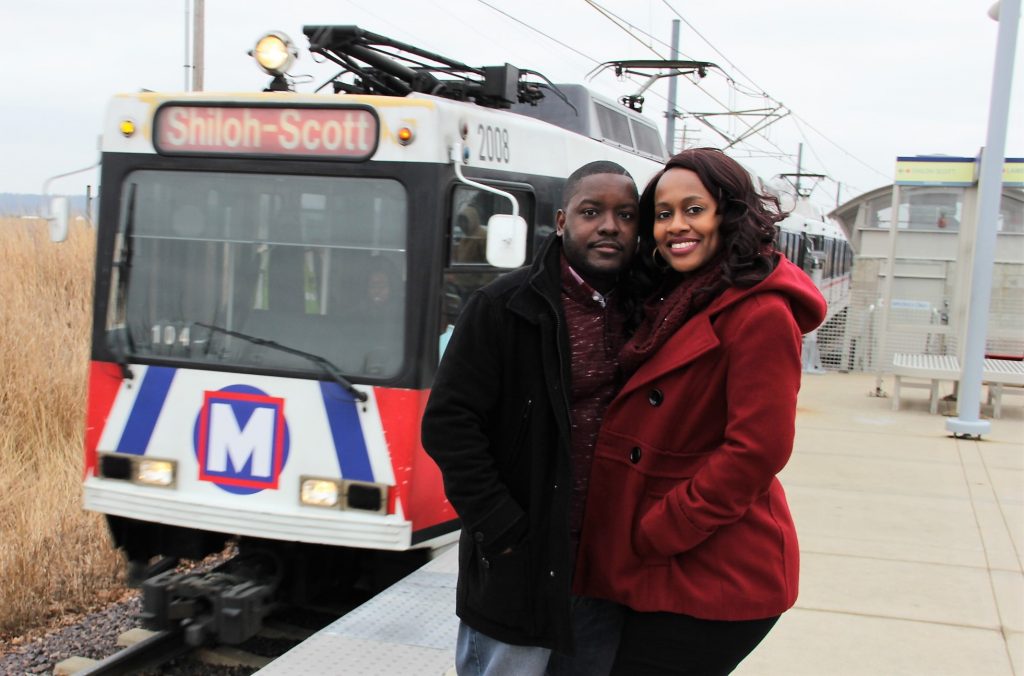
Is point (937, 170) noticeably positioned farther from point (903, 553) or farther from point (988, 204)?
point (903, 553)

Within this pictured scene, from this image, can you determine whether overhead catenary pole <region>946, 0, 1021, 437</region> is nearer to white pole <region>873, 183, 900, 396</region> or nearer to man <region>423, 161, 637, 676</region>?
white pole <region>873, 183, 900, 396</region>

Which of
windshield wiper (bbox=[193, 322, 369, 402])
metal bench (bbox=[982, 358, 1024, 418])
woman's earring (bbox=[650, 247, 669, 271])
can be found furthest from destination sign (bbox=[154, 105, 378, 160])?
metal bench (bbox=[982, 358, 1024, 418])

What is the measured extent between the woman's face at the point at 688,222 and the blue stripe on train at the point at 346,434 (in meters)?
2.87

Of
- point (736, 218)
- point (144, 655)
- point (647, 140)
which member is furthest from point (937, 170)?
point (736, 218)

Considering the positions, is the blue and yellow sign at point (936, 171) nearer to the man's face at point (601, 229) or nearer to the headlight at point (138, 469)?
the headlight at point (138, 469)

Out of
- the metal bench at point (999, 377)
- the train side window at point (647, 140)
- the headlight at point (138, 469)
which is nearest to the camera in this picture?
the headlight at point (138, 469)

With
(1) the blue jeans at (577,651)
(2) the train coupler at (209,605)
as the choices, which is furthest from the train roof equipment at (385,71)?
(1) the blue jeans at (577,651)

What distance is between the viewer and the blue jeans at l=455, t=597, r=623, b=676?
234 cm

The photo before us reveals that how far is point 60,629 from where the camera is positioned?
19.5 feet

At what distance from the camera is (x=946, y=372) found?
10570 mm

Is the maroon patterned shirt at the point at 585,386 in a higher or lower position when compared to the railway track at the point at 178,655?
higher

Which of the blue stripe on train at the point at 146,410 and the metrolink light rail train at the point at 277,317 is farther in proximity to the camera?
the blue stripe on train at the point at 146,410

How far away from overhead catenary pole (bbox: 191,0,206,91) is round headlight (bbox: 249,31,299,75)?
9.45 metres

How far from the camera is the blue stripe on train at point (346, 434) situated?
4992 millimetres
